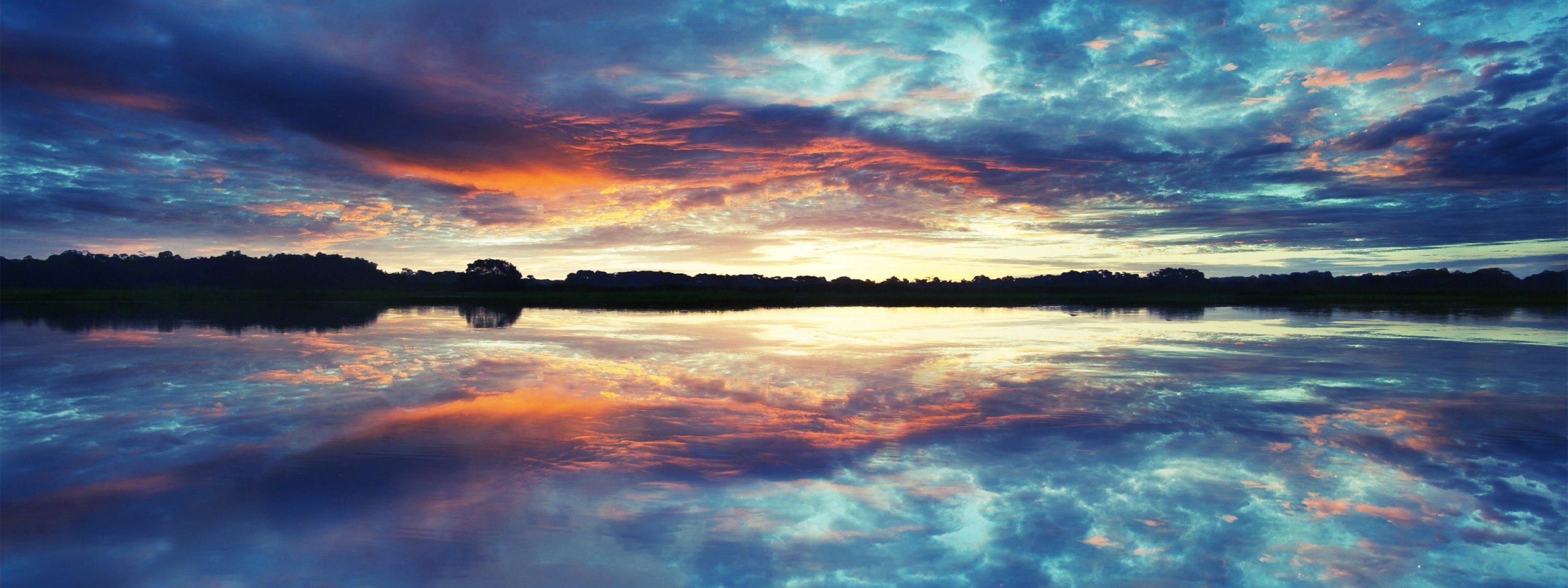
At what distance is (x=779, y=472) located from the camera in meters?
7.40

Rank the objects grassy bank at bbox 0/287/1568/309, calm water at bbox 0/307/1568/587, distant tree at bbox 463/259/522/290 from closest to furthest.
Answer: calm water at bbox 0/307/1568/587 → grassy bank at bbox 0/287/1568/309 → distant tree at bbox 463/259/522/290

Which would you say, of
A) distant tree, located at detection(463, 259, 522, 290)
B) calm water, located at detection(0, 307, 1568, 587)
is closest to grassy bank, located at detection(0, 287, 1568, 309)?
distant tree, located at detection(463, 259, 522, 290)

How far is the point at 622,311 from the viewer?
125 feet

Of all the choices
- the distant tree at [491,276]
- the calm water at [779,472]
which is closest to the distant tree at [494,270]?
the distant tree at [491,276]

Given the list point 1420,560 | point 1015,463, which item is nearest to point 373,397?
point 1015,463

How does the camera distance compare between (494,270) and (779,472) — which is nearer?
(779,472)

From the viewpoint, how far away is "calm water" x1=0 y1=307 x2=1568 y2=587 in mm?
5289

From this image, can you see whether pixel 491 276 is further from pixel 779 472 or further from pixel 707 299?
pixel 779 472

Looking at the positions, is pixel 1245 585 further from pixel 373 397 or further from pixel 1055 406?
pixel 373 397

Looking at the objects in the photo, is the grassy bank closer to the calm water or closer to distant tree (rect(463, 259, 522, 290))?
distant tree (rect(463, 259, 522, 290))

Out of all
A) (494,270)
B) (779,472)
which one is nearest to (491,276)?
(494,270)

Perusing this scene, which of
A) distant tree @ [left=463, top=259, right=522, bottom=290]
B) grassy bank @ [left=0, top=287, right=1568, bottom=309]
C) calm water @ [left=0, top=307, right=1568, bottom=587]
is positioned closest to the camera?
calm water @ [left=0, top=307, right=1568, bottom=587]

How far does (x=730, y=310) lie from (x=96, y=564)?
35042mm

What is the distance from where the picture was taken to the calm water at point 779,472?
17.4ft
